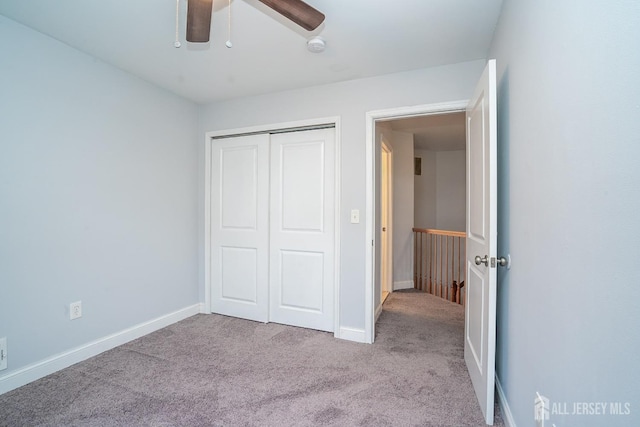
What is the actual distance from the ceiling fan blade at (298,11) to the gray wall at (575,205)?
0.94 m

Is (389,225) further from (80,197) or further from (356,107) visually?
(80,197)

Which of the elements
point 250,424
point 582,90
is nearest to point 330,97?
point 582,90

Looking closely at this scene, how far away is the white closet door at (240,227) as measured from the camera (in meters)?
3.10

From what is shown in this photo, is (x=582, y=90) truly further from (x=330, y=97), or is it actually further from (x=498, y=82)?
(x=330, y=97)

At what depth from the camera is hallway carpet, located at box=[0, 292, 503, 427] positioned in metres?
1.63

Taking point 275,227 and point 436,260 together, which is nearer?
point 275,227

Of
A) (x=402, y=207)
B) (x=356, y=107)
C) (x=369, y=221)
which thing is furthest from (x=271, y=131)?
(x=402, y=207)

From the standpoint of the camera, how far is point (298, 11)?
1370 mm

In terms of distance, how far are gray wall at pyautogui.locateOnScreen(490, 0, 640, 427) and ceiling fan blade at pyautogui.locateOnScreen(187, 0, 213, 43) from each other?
1411 mm

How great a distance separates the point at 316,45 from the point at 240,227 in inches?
77.3

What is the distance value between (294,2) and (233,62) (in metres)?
1.25

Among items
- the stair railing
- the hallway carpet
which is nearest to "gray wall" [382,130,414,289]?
the stair railing

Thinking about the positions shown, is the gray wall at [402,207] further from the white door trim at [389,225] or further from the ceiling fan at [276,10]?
the ceiling fan at [276,10]

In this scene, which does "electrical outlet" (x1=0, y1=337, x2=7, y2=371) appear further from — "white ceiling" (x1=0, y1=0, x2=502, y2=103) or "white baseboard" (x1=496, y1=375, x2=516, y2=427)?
"white baseboard" (x1=496, y1=375, x2=516, y2=427)
